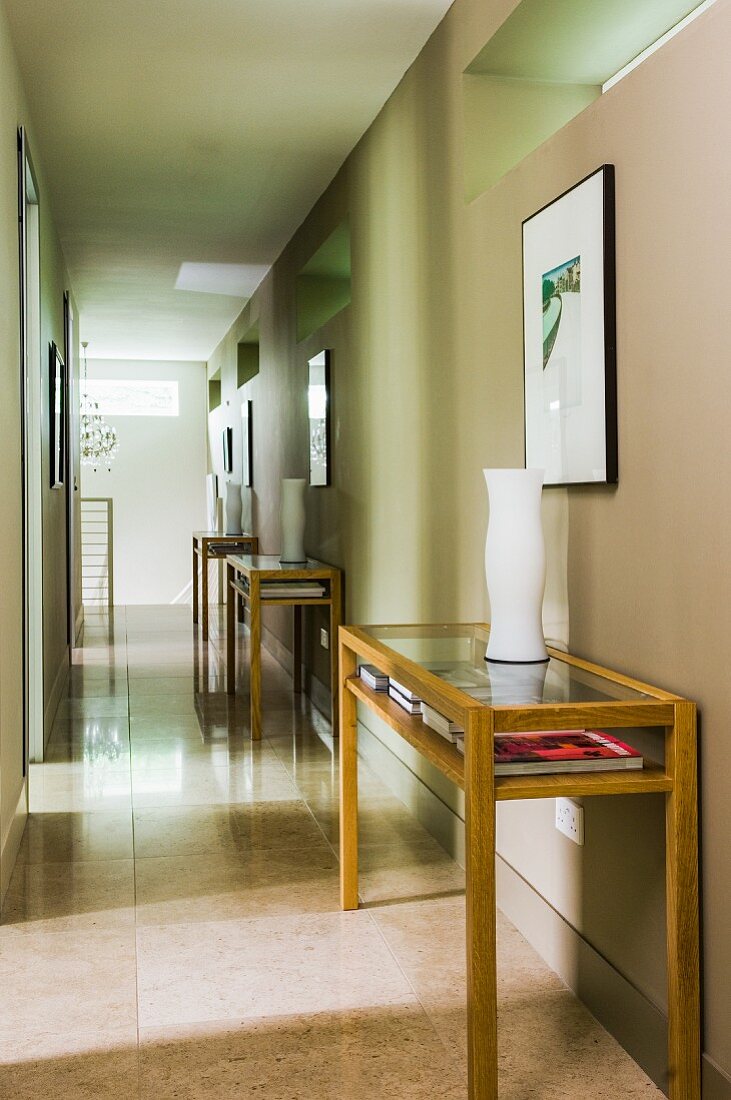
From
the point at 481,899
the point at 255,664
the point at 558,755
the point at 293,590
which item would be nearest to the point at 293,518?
the point at 293,590

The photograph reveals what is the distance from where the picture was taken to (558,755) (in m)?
1.84

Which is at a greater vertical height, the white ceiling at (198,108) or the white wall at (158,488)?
the white ceiling at (198,108)

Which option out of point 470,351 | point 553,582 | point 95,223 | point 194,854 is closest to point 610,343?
point 553,582

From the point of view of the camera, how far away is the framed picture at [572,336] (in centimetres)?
212

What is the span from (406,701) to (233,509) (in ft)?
20.8

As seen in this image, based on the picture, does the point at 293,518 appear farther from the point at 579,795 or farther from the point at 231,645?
the point at 579,795

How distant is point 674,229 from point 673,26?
1.04 m

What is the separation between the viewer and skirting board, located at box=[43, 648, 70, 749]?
183 inches

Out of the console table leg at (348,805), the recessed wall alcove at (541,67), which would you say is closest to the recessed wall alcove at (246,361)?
the recessed wall alcove at (541,67)

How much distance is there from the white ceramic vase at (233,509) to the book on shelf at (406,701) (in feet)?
20.1

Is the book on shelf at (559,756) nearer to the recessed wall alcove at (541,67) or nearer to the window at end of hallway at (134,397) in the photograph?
the recessed wall alcove at (541,67)

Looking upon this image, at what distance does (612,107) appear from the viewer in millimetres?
2104

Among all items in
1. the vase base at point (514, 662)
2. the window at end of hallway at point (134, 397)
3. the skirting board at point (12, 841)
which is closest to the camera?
the vase base at point (514, 662)

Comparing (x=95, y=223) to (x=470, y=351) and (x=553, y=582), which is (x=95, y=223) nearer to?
(x=470, y=351)
